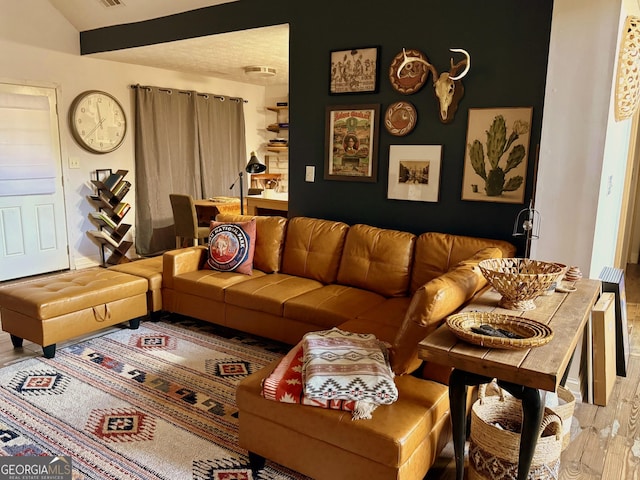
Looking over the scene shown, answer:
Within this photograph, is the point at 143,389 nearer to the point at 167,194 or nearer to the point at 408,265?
Result: the point at 408,265

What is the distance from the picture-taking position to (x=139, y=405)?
2645 millimetres

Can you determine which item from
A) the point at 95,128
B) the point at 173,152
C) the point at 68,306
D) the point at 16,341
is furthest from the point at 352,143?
the point at 95,128

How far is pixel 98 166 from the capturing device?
18.5ft

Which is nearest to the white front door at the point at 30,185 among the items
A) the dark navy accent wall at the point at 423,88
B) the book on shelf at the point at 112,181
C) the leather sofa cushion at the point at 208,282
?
the book on shelf at the point at 112,181

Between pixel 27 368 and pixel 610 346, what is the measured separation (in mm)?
3510

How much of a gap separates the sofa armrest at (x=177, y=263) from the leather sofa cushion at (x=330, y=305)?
110 cm

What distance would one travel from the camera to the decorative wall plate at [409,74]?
11.2 feet

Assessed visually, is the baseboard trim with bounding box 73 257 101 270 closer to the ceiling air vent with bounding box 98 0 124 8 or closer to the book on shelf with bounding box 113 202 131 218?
the book on shelf with bounding box 113 202 131 218

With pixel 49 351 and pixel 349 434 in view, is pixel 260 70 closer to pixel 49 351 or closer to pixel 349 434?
pixel 49 351

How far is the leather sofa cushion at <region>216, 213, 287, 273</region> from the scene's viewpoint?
387 cm

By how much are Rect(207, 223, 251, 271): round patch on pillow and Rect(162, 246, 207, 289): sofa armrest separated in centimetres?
15

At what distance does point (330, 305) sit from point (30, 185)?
378 cm

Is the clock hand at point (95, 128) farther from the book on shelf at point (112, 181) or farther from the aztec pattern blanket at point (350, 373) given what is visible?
the aztec pattern blanket at point (350, 373)

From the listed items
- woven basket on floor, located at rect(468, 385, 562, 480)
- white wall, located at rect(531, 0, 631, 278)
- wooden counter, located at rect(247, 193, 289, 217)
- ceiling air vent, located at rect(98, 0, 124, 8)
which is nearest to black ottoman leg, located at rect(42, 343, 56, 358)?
wooden counter, located at rect(247, 193, 289, 217)
